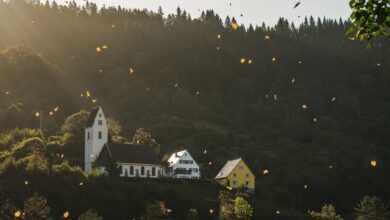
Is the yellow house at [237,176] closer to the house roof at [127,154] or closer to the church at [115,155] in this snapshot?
the church at [115,155]

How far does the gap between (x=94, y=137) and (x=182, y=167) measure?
45.7ft

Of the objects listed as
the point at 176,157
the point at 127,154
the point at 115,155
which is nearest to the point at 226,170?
the point at 176,157

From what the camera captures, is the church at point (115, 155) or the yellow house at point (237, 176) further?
the yellow house at point (237, 176)

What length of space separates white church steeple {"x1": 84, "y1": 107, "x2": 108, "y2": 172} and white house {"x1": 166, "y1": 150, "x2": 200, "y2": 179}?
10.9m

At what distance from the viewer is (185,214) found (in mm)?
71812

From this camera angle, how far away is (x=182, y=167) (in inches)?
3984

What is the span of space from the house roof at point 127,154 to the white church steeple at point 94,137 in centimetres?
98

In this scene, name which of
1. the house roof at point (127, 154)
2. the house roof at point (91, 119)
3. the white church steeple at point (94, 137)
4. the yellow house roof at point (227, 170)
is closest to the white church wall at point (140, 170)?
the house roof at point (127, 154)

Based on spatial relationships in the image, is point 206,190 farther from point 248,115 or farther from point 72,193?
point 248,115

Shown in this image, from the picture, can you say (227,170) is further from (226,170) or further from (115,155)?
(115,155)

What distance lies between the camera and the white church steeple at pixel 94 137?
304 ft

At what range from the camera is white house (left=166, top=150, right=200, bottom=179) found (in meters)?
101

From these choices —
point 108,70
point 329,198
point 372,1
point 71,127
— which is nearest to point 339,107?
point 108,70

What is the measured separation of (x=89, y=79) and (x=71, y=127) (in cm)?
8268
